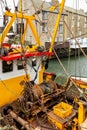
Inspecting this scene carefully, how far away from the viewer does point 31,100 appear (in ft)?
21.3

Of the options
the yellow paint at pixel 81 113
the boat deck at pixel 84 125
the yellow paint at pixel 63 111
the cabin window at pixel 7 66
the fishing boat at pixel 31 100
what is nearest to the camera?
the boat deck at pixel 84 125

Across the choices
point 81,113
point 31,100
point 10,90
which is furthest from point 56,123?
point 10,90

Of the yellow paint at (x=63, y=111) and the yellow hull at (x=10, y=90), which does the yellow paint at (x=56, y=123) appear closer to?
the yellow paint at (x=63, y=111)

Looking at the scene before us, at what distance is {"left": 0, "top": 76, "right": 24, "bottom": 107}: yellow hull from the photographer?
22.7 feet

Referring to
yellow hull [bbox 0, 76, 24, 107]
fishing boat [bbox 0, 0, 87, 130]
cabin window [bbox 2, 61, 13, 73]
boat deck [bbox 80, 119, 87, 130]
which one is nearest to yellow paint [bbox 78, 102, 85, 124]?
fishing boat [bbox 0, 0, 87, 130]

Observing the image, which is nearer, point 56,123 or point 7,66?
point 56,123

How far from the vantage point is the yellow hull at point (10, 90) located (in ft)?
22.7

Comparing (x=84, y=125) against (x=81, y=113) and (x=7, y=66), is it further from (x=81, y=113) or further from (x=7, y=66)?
(x=7, y=66)

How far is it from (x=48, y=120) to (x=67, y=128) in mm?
659

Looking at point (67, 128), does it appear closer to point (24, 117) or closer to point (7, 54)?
point (24, 117)

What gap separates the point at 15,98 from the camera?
7.35 m

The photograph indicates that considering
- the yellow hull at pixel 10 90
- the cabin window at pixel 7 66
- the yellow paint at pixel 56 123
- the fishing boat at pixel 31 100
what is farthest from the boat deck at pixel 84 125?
the cabin window at pixel 7 66

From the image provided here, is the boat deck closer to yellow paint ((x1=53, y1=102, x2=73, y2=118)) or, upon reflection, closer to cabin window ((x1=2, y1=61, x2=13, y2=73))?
yellow paint ((x1=53, y1=102, x2=73, y2=118))

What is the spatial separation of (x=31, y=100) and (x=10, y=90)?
103 cm
